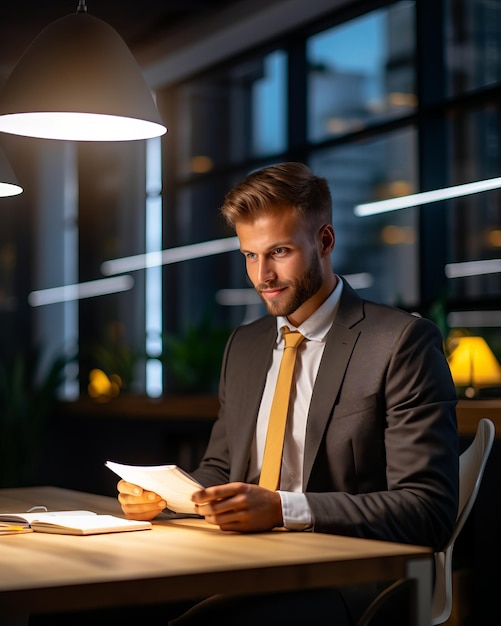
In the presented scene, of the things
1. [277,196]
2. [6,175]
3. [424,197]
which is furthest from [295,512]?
[424,197]

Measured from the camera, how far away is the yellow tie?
2.47 m

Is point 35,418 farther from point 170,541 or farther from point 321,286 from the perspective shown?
point 170,541

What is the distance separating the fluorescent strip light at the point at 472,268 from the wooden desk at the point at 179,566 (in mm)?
3564

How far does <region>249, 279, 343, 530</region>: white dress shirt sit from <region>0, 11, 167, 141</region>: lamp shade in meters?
0.63

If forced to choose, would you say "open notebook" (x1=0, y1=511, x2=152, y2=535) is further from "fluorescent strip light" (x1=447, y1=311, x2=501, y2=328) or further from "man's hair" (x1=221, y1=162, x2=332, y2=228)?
"fluorescent strip light" (x1=447, y1=311, x2=501, y2=328)

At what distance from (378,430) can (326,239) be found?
1.84ft

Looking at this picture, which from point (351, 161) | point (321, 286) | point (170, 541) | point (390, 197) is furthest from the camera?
point (351, 161)

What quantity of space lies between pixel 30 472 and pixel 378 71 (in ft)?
12.4

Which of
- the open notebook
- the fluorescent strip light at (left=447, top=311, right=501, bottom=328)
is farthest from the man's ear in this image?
the fluorescent strip light at (left=447, top=311, right=501, bottom=328)

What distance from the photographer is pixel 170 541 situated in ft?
6.30

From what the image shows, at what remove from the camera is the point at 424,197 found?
573 cm

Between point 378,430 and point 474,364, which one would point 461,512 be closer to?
point 378,430

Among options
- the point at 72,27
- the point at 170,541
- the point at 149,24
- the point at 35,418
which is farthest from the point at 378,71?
the point at 170,541

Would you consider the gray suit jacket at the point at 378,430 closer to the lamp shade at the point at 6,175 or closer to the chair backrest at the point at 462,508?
the chair backrest at the point at 462,508
